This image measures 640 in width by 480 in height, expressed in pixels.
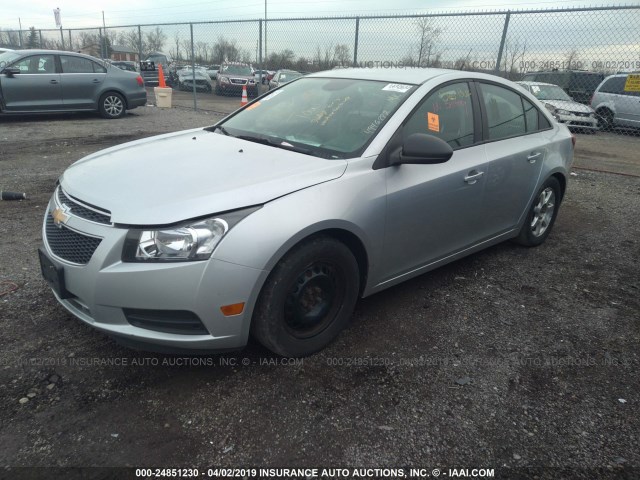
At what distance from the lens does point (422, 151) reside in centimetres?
290

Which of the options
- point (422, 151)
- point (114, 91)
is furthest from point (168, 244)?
point (114, 91)

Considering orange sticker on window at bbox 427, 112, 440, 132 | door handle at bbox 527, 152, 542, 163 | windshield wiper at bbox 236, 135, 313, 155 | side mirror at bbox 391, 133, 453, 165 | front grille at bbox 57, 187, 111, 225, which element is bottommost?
front grille at bbox 57, 187, 111, 225

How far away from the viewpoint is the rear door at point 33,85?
10.2 meters

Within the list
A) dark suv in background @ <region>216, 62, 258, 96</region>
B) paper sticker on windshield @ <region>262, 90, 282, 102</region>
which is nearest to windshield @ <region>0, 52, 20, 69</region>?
paper sticker on windshield @ <region>262, 90, 282, 102</region>

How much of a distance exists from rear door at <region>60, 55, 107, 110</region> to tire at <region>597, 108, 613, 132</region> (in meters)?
13.7

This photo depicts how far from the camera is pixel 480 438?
235cm

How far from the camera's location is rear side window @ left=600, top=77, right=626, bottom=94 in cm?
1359

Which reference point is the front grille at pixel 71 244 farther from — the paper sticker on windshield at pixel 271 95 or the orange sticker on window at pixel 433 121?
the orange sticker on window at pixel 433 121

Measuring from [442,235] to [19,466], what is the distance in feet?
9.12

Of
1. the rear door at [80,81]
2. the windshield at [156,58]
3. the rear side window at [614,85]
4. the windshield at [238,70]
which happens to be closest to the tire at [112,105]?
the rear door at [80,81]

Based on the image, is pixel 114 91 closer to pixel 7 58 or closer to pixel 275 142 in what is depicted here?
pixel 7 58

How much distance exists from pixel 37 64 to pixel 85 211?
1001 centimetres

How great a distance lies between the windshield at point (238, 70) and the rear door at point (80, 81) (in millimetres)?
10001

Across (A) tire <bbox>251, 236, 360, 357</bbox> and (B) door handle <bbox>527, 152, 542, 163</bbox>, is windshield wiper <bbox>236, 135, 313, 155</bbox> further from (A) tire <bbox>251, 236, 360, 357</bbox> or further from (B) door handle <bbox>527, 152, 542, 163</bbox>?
(B) door handle <bbox>527, 152, 542, 163</bbox>
